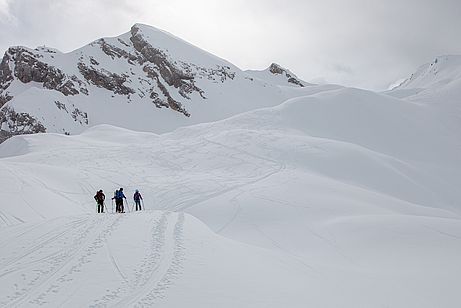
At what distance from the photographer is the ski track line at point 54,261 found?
283 inches

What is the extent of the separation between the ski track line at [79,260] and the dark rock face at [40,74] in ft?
263

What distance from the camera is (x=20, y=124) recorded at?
69.6 meters

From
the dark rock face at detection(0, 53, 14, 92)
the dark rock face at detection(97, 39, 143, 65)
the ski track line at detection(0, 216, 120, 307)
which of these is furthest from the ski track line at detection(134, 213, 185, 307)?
the dark rock face at detection(97, 39, 143, 65)

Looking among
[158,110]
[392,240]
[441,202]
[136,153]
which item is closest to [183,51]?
[158,110]

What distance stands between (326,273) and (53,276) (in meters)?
8.06

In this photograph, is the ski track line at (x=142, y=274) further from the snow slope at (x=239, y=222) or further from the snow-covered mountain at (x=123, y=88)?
the snow-covered mountain at (x=123, y=88)

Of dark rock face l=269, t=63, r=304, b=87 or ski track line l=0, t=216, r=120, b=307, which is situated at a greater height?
dark rock face l=269, t=63, r=304, b=87

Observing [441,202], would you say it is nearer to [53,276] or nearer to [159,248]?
[159,248]

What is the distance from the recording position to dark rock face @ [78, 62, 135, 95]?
304 ft

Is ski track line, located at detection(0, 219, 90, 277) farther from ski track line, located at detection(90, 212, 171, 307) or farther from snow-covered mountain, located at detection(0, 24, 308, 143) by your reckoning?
snow-covered mountain, located at detection(0, 24, 308, 143)

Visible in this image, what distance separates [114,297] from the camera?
7.21 metres

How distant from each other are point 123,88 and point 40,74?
696 inches

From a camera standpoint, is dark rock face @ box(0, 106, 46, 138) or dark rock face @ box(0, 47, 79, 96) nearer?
dark rock face @ box(0, 106, 46, 138)

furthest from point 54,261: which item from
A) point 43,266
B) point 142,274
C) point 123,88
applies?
point 123,88
